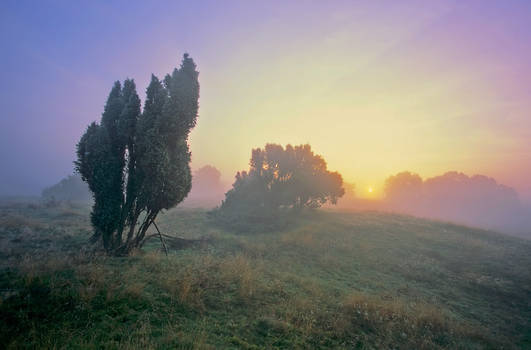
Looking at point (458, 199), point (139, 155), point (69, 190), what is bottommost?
point (458, 199)

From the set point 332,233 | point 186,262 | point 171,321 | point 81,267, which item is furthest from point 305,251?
point 81,267

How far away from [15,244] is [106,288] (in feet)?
35.5

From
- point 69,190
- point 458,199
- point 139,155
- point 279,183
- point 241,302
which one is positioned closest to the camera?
point 241,302

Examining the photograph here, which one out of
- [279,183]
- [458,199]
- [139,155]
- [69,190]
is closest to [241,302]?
[139,155]

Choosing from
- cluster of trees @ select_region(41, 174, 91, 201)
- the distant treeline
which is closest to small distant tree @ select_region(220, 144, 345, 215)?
the distant treeline

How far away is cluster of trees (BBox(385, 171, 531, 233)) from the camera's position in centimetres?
9256

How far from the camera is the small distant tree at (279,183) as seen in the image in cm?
3650

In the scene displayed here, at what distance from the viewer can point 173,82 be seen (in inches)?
495

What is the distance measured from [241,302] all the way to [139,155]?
30.8 feet

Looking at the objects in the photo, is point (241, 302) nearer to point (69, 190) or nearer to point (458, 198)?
point (69, 190)

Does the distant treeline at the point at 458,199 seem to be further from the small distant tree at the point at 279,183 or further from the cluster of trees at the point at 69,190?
the cluster of trees at the point at 69,190

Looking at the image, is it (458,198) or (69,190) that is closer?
(69,190)

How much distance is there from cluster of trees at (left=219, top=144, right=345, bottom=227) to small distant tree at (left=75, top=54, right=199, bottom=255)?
857 inches

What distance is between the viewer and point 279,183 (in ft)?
120
